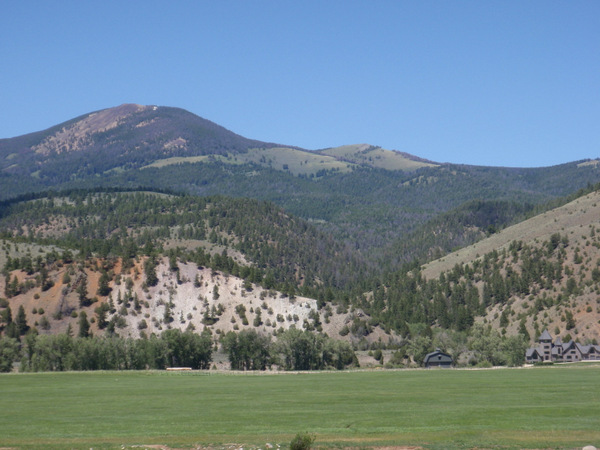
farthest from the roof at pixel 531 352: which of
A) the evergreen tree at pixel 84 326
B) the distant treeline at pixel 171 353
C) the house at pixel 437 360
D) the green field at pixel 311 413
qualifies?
the evergreen tree at pixel 84 326

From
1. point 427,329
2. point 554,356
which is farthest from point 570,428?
point 427,329

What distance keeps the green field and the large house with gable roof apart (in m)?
68.0

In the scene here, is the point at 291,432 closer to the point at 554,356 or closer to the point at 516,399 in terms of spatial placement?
the point at 516,399

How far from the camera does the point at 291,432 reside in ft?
181

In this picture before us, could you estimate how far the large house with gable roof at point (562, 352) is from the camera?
172000 millimetres

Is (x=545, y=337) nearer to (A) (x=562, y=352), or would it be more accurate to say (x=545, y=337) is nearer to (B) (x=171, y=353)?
(A) (x=562, y=352)

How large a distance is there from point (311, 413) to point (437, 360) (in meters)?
96.6

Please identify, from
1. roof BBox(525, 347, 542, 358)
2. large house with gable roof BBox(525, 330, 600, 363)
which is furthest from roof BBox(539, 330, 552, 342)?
roof BBox(525, 347, 542, 358)

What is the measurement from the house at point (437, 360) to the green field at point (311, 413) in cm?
5156

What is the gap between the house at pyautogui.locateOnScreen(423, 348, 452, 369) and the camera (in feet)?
522

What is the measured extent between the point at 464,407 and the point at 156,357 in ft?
293

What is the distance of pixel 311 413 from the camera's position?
219ft

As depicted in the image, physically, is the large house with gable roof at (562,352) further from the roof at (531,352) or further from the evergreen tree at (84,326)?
the evergreen tree at (84,326)

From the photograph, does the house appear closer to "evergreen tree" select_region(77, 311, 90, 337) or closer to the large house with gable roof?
the large house with gable roof
